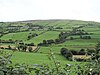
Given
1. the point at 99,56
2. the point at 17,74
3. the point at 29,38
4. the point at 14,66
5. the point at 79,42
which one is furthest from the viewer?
the point at 29,38

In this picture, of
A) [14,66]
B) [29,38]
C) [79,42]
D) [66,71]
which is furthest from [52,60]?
[29,38]

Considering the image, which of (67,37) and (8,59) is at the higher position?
(8,59)

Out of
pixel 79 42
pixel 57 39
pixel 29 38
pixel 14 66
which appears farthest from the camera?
pixel 29 38

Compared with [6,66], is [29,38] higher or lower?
lower

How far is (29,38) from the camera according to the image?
92.6m

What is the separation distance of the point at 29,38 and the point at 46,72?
8821 cm

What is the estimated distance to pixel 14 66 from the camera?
475 centimetres

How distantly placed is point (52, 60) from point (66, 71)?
343 mm

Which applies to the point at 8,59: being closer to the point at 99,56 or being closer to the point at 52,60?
the point at 52,60

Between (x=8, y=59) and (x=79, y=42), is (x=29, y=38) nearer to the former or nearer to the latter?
(x=79, y=42)

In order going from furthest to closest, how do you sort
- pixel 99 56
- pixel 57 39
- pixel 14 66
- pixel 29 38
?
1. pixel 29 38
2. pixel 57 39
3. pixel 99 56
4. pixel 14 66

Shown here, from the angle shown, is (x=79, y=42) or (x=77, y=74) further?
(x=79, y=42)

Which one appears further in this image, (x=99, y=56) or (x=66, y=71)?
(x=99, y=56)

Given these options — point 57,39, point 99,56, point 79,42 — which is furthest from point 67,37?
point 99,56
